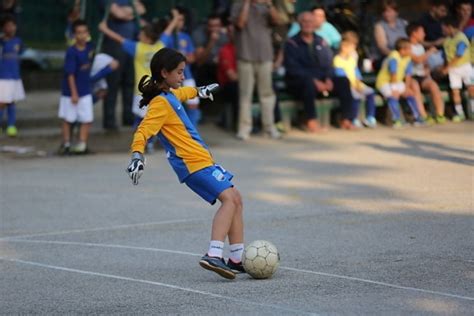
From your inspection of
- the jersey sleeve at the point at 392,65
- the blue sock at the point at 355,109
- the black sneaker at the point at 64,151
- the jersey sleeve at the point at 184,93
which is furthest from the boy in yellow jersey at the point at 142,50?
the jersey sleeve at the point at 184,93

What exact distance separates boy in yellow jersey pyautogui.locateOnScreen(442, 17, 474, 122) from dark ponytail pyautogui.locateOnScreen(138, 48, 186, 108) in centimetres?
1089

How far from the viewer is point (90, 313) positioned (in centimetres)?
770

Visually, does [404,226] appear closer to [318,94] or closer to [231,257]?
[231,257]

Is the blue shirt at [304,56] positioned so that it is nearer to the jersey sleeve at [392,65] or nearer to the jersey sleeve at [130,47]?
the jersey sleeve at [392,65]

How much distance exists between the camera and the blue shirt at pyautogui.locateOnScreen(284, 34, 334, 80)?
1767cm

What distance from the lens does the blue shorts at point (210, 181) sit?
8.67 m

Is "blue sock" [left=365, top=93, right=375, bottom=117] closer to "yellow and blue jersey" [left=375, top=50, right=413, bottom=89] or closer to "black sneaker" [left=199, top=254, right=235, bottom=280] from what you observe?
"yellow and blue jersey" [left=375, top=50, right=413, bottom=89]

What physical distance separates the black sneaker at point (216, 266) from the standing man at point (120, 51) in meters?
8.87

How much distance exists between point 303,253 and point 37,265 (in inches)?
84.5

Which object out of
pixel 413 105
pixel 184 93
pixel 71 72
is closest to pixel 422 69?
pixel 413 105

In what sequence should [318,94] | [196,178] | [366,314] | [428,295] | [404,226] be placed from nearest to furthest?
[366,314], [428,295], [196,178], [404,226], [318,94]

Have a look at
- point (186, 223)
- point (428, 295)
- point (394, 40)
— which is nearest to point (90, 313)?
point (428, 295)

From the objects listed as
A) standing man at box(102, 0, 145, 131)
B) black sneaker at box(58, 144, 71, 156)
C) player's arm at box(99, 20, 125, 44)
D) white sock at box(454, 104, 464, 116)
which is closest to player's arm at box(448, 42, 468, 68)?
white sock at box(454, 104, 464, 116)

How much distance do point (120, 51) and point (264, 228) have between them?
7.08 m
